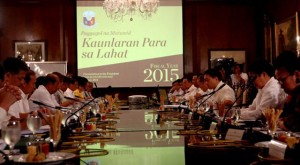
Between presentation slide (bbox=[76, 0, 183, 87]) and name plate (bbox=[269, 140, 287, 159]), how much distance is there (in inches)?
317

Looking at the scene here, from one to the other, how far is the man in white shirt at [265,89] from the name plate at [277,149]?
6.89ft

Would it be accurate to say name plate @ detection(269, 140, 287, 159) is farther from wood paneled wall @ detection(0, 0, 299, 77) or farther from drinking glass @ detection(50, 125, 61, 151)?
wood paneled wall @ detection(0, 0, 299, 77)

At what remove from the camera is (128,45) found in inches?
380

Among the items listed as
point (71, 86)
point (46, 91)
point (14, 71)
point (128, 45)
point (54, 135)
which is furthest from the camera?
point (128, 45)

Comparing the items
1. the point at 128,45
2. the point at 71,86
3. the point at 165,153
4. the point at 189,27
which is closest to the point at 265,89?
the point at 165,153

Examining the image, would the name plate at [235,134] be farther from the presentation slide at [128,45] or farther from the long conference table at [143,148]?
the presentation slide at [128,45]

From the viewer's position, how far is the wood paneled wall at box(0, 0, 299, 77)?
9.66m

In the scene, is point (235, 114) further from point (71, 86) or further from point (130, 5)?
point (130, 5)

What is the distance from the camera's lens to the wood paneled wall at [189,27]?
31.7 feet

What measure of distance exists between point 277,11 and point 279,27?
393 millimetres

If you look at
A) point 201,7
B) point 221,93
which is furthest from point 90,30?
point 221,93

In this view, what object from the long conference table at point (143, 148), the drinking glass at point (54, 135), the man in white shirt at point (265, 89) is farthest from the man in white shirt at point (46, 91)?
the drinking glass at point (54, 135)

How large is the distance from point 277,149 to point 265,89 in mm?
2284

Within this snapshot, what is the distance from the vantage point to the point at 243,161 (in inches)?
68.6
